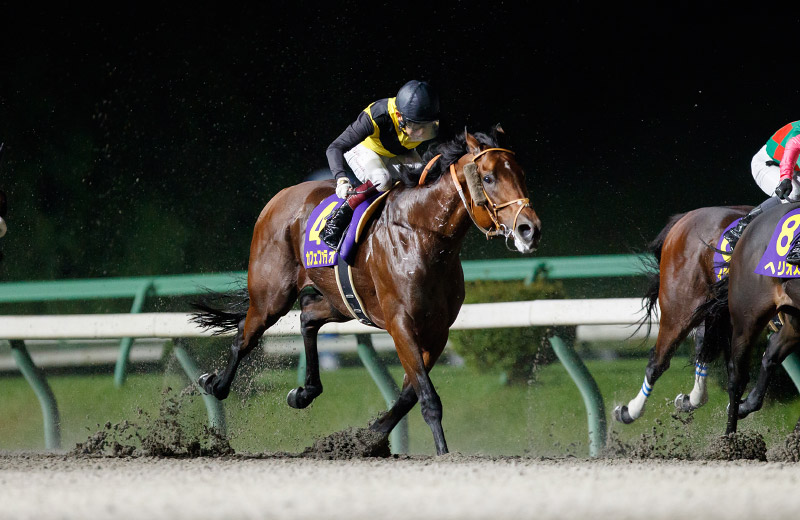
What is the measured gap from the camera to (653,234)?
22.5ft

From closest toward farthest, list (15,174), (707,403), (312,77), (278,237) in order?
(278,237)
(707,403)
(312,77)
(15,174)

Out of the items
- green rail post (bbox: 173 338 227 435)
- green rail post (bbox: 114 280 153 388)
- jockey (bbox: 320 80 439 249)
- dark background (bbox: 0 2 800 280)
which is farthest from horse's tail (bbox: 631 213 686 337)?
green rail post (bbox: 114 280 153 388)

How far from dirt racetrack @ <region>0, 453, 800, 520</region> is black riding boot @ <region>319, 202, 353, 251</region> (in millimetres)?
1312

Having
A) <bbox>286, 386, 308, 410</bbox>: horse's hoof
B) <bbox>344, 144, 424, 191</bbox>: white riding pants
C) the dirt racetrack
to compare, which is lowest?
<bbox>286, 386, 308, 410</bbox>: horse's hoof

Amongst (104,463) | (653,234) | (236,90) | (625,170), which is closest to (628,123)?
(625,170)

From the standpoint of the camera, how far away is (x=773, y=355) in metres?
4.79

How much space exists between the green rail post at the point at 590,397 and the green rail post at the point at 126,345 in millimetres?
2949

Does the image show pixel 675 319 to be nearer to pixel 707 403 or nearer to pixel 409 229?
pixel 707 403

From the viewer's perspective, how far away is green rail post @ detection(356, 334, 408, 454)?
569 cm

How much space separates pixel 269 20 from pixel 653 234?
343 centimetres

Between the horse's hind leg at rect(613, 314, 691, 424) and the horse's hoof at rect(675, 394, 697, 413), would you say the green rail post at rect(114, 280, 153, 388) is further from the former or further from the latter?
the horse's hoof at rect(675, 394, 697, 413)

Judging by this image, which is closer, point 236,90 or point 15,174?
point 236,90

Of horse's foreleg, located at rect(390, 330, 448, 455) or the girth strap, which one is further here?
the girth strap

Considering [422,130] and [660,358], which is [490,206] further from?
[660,358]
